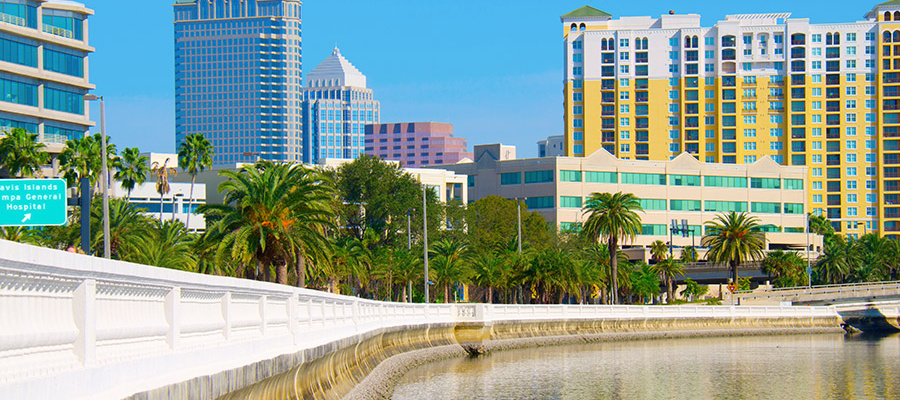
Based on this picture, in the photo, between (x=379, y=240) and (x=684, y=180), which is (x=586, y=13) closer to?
(x=684, y=180)

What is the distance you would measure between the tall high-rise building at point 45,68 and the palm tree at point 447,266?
3294 centimetres

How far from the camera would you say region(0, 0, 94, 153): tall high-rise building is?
281 ft

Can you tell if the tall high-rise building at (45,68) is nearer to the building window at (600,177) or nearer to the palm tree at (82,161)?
the palm tree at (82,161)

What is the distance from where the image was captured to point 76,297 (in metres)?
8.51

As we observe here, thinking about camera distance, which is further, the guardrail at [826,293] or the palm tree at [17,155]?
the guardrail at [826,293]

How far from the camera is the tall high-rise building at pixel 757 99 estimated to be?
178000mm

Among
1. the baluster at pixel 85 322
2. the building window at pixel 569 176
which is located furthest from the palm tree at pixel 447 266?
the baluster at pixel 85 322

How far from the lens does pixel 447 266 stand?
268 feet

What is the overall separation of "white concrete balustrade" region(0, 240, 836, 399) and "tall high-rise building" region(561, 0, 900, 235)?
538ft

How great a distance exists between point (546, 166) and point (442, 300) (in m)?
58.3

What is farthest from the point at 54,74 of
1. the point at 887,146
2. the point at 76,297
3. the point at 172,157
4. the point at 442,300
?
the point at 887,146

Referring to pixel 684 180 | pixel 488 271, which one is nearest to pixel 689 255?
pixel 684 180

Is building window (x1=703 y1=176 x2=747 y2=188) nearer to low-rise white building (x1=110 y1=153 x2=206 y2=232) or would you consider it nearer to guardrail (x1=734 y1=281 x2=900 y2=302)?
guardrail (x1=734 y1=281 x2=900 y2=302)

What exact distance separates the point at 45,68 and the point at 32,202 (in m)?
65.3
